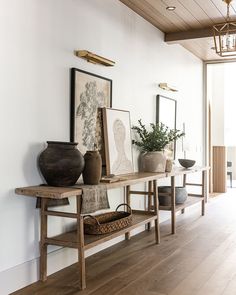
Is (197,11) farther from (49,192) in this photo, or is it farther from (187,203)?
(49,192)

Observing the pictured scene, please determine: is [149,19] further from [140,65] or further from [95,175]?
[95,175]

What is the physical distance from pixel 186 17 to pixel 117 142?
2.01 metres

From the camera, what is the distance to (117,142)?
14.2 feet

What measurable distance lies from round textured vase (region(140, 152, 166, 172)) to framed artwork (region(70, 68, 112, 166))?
2.78 ft

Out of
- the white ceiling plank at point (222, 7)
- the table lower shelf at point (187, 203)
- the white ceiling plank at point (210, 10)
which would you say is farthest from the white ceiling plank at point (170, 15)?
the table lower shelf at point (187, 203)

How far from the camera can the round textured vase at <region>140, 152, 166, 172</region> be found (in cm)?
473

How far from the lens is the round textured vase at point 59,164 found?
3.10 m

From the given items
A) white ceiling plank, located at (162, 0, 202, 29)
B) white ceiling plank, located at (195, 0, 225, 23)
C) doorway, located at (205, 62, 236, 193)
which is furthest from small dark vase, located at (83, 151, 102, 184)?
doorway, located at (205, 62, 236, 193)

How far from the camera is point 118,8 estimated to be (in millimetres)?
4480

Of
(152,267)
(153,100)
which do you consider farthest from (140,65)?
(152,267)

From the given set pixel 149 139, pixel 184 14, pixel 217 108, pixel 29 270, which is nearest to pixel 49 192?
pixel 29 270

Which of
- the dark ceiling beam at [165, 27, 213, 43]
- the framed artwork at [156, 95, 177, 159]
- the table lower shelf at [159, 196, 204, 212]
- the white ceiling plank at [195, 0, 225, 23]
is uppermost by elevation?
the white ceiling plank at [195, 0, 225, 23]

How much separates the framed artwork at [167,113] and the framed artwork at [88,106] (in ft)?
4.93

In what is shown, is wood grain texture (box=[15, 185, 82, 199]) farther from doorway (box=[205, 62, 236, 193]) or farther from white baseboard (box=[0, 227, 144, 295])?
doorway (box=[205, 62, 236, 193])
